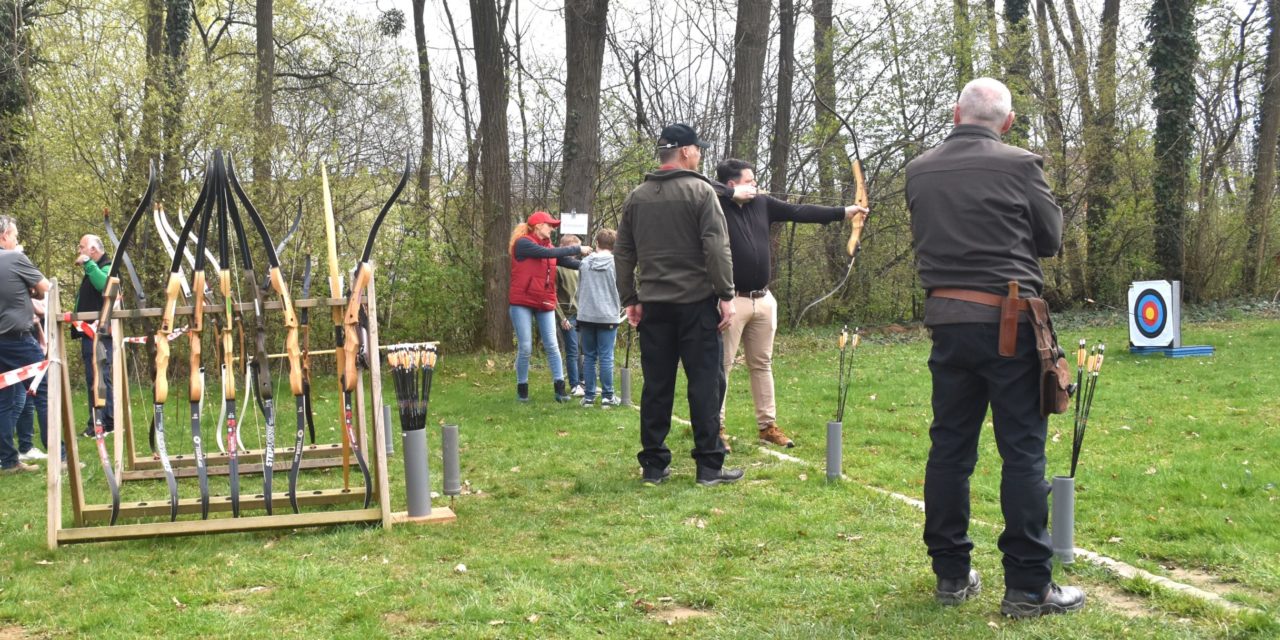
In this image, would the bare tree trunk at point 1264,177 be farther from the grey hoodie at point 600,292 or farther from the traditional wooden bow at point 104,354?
the traditional wooden bow at point 104,354

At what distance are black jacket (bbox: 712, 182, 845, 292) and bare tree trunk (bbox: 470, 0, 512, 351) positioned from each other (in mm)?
7588

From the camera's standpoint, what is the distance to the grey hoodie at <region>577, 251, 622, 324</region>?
29.6 ft

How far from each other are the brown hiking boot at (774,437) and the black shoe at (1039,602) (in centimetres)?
347

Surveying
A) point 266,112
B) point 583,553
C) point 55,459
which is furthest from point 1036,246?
point 266,112

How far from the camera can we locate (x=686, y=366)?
18.4 feet

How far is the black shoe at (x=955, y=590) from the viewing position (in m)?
3.55

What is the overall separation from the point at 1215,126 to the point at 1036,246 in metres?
17.9

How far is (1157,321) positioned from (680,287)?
8.03 metres

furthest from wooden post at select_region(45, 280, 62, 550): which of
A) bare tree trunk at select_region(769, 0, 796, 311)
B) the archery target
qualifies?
bare tree trunk at select_region(769, 0, 796, 311)

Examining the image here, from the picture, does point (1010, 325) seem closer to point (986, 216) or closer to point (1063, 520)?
point (986, 216)

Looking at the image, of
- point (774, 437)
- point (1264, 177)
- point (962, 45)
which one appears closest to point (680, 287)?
point (774, 437)

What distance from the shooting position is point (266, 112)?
1343 centimetres

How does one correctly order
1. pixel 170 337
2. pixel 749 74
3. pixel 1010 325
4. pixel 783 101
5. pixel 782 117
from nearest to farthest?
pixel 1010 325, pixel 170 337, pixel 749 74, pixel 782 117, pixel 783 101

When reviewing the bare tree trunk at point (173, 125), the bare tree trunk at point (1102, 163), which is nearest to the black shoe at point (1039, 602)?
the bare tree trunk at point (173, 125)
